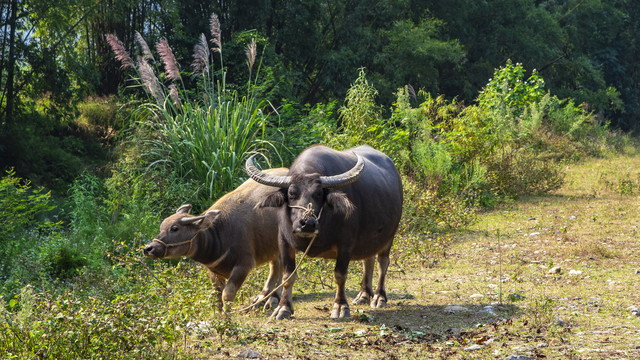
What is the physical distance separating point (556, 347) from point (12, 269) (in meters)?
6.96

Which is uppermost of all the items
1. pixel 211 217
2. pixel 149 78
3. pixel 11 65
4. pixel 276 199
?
pixel 11 65

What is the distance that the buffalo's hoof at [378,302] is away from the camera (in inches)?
278

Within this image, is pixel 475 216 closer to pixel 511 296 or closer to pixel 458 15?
pixel 511 296

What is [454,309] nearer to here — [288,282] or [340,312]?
[340,312]

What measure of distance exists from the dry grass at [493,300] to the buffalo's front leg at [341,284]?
14cm

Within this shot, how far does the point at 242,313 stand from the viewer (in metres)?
6.76

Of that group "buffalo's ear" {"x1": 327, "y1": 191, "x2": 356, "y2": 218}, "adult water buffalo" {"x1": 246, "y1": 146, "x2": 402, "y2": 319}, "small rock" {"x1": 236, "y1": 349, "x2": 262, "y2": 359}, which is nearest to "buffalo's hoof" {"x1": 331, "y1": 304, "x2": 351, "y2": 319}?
"adult water buffalo" {"x1": 246, "y1": 146, "x2": 402, "y2": 319}

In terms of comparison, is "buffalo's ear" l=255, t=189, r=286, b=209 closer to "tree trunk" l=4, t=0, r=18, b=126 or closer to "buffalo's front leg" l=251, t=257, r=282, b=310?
"buffalo's front leg" l=251, t=257, r=282, b=310

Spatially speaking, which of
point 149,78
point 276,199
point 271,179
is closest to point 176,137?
point 149,78

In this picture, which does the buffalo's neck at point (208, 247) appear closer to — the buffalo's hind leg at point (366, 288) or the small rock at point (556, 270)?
the buffalo's hind leg at point (366, 288)

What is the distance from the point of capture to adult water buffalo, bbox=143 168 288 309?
679cm

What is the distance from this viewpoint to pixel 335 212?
6129 mm

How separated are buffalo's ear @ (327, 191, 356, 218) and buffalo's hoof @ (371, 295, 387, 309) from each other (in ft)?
4.94

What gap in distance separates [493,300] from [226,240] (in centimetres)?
299
